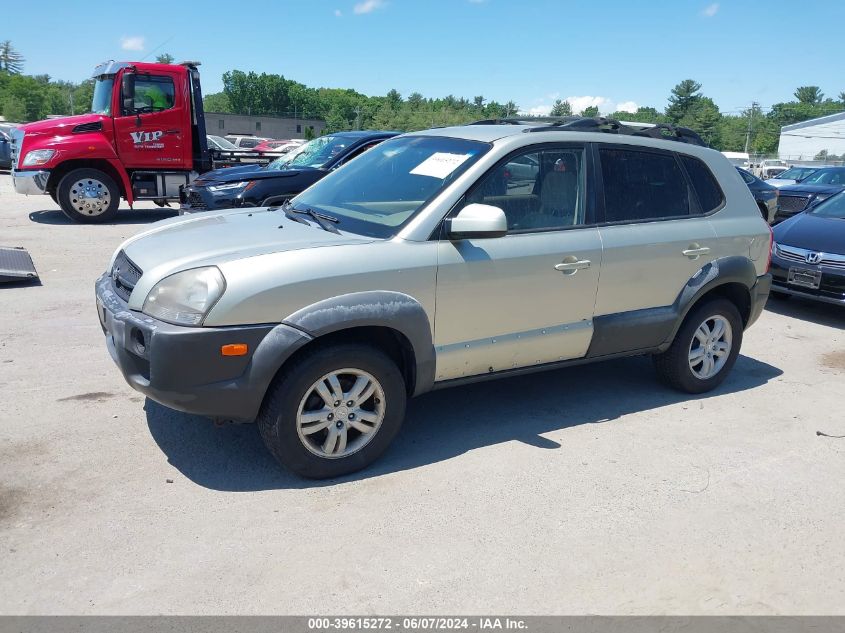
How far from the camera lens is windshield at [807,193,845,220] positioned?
877 cm

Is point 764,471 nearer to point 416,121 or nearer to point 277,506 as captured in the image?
point 277,506

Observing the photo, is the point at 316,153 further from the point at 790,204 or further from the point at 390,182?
the point at 790,204

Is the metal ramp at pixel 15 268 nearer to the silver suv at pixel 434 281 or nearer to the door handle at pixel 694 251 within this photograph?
the silver suv at pixel 434 281

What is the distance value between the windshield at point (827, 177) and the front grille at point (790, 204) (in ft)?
4.87

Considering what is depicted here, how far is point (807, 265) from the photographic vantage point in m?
7.87

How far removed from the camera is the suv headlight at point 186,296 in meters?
3.43

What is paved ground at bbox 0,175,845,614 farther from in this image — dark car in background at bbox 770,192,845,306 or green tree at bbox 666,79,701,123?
green tree at bbox 666,79,701,123

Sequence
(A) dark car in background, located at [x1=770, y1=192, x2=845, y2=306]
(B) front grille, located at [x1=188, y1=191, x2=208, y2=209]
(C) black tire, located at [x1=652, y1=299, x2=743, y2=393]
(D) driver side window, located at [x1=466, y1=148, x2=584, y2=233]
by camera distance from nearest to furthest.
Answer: (D) driver side window, located at [x1=466, y1=148, x2=584, y2=233]
(C) black tire, located at [x1=652, y1=299, x2=743, y2=393]
(A) dark car in background, located at [x1=770, y1=192, x2=845, y2=306]
(B) front grille, located at [x1=188, y1=191, x2=208, y2=209]

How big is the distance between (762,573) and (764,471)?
3.66ft

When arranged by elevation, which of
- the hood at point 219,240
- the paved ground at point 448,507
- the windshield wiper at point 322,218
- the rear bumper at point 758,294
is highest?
the windshield wiper at point 322,218

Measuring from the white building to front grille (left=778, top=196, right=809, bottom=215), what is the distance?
5730cm

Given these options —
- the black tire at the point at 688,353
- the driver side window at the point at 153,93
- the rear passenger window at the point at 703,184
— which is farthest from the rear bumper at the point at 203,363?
the driver side window at the point at 153,93

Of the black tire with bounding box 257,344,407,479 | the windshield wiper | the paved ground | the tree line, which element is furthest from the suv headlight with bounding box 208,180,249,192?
the tree line

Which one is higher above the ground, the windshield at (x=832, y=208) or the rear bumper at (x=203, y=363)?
the windshield at (x=832, y=208)
